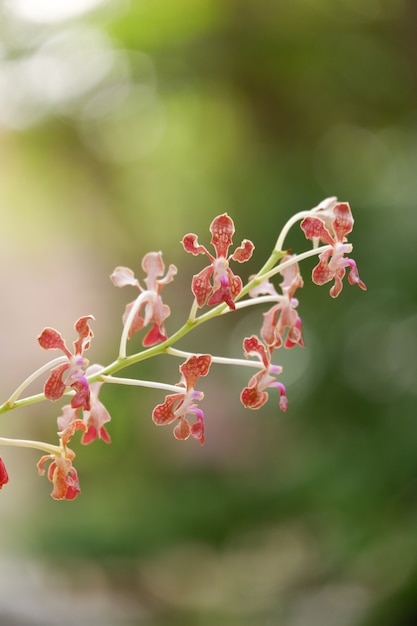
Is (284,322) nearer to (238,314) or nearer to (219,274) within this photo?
(219,274)

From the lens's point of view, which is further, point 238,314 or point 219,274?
point 238,314

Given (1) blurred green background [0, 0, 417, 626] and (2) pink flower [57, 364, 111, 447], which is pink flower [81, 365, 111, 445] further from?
(1) blurred green background [0, 0, 417, 626]

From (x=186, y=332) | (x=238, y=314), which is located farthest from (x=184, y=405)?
(x=238, y=314)

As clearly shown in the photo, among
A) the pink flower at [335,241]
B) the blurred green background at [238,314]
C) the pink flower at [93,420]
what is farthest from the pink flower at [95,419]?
the blurred green background at [238,314]

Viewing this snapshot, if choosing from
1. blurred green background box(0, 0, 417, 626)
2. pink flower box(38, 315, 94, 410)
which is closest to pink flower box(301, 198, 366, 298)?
pink flower box(38, 315, 94, 410)

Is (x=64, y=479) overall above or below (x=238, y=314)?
below

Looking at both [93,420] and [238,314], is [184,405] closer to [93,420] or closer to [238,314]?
[93,420]

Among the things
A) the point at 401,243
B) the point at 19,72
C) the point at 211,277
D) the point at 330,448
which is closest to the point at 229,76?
the point at 19,72
